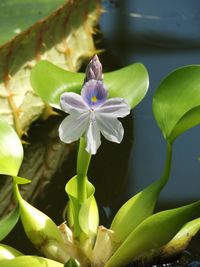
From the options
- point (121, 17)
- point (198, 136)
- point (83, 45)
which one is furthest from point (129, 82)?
point (121, 17)

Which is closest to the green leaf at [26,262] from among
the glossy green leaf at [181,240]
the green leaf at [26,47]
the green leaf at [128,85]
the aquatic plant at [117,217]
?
the aquatic plant at [117,217]

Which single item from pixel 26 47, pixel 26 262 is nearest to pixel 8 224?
pixel 26 262

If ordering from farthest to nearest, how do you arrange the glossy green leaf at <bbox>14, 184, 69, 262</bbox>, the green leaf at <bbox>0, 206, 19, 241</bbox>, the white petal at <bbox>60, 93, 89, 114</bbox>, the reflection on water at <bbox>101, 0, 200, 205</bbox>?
the reflection on water at <bbox>101, 0, 200, 205</bbox>, the glossy green leaf at <bbox>14, 184, 69, 262</bbox>, the green leaf at <bbox>0, 206, 19, 241</bbox>, the white petal at <bbox>60, 93, 89, 114</bbox>

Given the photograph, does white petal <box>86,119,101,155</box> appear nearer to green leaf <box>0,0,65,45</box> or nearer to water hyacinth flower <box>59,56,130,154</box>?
water hyacinth flower <box>59,56,130,154</box>

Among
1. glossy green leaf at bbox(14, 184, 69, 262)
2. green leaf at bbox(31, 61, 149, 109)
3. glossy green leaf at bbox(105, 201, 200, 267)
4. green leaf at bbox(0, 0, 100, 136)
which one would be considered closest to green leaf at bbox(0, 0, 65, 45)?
green leaf at bbox(0, 0, 100, 136)

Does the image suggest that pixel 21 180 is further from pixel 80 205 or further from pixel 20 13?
pixel 20 13
